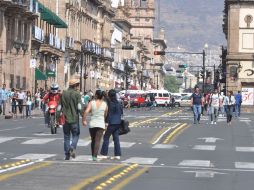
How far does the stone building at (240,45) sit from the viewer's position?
353 feet

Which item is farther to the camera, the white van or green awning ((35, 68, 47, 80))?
the white van

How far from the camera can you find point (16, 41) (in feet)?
Answer: 255

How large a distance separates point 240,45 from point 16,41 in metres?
37.5

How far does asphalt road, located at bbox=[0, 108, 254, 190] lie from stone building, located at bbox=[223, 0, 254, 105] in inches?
2787

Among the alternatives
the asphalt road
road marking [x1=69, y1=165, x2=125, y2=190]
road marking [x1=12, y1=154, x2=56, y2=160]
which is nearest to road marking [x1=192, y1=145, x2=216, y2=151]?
the asphalt road

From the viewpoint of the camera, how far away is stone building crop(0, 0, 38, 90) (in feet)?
238

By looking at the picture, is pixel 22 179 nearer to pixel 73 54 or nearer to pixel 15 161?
pixel 15 161

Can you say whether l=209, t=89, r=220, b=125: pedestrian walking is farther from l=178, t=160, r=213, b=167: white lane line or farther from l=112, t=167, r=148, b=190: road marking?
l=112, t=167, r=148, b=190: road marking

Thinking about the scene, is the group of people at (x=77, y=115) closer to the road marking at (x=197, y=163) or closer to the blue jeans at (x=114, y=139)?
the blue jeans at (x=114, y=139)

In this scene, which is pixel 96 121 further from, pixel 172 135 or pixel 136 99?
pixel 136 99

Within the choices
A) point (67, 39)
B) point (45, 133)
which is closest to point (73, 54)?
point (67, 39)

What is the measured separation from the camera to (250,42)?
110 meters

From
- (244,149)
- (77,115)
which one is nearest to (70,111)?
(77,115)

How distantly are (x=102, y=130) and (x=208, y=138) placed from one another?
12.8 m
